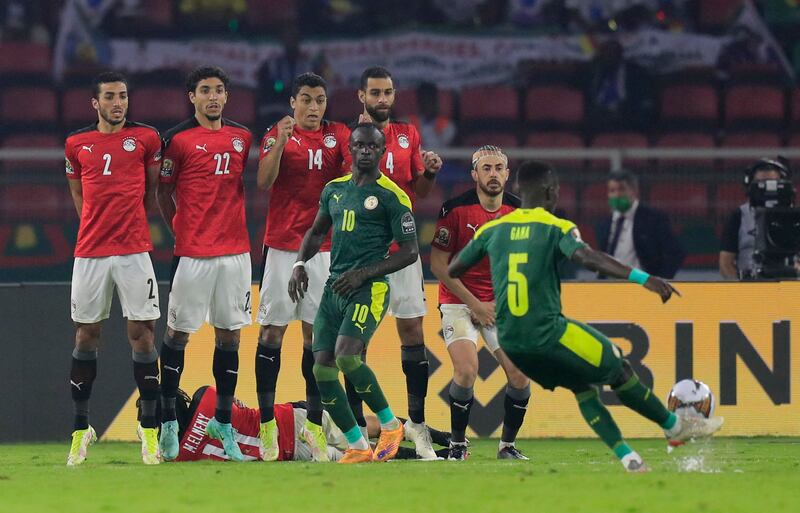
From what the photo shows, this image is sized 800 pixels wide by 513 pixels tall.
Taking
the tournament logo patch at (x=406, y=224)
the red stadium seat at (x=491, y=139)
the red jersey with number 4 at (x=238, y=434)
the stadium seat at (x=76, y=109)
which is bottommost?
the red jersey with number 4 at (x=238, y=434)

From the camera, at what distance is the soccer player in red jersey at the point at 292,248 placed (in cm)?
893

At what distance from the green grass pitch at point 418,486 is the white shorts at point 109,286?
0.89 m

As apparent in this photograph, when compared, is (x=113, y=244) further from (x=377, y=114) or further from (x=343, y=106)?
(x=343, y=106)

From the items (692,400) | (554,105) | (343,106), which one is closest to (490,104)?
(554,105)

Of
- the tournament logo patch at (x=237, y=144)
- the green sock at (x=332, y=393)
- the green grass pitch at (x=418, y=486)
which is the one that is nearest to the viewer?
the green grass pitch at (x=418, y=486)

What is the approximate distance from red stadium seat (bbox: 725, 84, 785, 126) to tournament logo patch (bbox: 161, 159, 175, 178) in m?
8.89

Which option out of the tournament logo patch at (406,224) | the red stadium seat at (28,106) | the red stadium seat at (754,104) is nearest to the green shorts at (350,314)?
the tournament logo patch at (406,224)

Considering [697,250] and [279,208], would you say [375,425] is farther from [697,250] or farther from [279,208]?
[697,250]

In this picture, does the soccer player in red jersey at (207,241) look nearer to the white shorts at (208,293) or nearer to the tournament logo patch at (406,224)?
the white shorts at (208,293)

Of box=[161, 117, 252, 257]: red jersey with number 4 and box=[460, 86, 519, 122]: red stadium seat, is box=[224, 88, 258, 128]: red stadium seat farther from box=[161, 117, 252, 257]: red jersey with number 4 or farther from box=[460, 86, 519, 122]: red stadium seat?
box=[161, 117, 252, 257]: red jersey with number 4

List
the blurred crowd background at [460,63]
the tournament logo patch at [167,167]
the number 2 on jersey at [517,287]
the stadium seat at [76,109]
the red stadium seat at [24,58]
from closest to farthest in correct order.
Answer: the number 2 on jersey at [517,287], the tournament logo patch at [167,167], the stadium seat at [76,109], the blurred crowd background at [460,63], the red stadium seat at [24,58]

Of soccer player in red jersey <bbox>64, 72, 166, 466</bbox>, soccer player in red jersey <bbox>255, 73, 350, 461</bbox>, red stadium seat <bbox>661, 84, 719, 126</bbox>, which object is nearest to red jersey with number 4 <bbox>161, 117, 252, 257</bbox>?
soccer player in red jersey <bbox>64, 72, 166, 466</bbox>

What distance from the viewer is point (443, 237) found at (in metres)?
9.02

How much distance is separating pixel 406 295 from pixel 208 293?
Result: 48.5 inches
